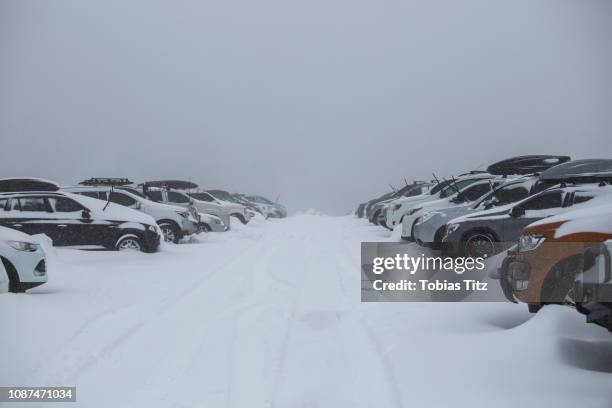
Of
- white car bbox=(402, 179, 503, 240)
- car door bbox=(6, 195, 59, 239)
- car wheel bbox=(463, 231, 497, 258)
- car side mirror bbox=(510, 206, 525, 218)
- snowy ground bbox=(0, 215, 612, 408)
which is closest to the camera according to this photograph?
snowy ground bbox=(0, 215, 612, 408)

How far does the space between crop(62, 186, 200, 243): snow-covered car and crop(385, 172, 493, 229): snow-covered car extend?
638 centimetres

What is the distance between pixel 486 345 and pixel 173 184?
2103 centimetres

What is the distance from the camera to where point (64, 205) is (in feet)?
37.9

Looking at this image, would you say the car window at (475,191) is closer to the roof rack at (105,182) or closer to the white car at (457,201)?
the white car at (457,201)

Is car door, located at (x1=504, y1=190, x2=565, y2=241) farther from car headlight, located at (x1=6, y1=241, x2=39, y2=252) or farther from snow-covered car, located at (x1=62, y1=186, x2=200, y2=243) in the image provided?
snow-covered car, located at (x1=62, y1=186, x2=200, y2=243)

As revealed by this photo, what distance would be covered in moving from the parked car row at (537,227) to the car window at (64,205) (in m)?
7.46

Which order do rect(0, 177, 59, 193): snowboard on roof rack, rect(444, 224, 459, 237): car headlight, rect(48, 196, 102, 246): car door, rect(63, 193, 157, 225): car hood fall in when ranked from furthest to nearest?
rect(0, 177, 59, 193): snowboard on roof rack → rect(63, 193, 157, 225): car hood → rect(48, 196, 102, 246): car door → rect(444, 224, 459, 237): car headlight

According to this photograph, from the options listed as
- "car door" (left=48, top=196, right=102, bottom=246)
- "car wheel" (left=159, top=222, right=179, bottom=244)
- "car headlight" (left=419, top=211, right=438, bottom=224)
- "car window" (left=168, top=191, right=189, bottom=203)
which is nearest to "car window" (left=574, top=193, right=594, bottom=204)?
"car headlight" (left=419, top=211, right=438, bottom=224)

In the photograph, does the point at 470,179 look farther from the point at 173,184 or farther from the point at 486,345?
the point at 173,184

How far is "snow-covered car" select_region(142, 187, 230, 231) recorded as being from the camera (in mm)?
18375

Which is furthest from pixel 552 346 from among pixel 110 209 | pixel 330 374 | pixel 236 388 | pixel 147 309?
pixel 110 209

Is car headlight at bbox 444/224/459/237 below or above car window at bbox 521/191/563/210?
below

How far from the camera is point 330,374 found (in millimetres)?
4324

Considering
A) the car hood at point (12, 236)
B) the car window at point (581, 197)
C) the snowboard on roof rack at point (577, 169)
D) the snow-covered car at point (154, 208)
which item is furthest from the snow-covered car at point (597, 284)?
the snow-covered car at point (154, 208)
